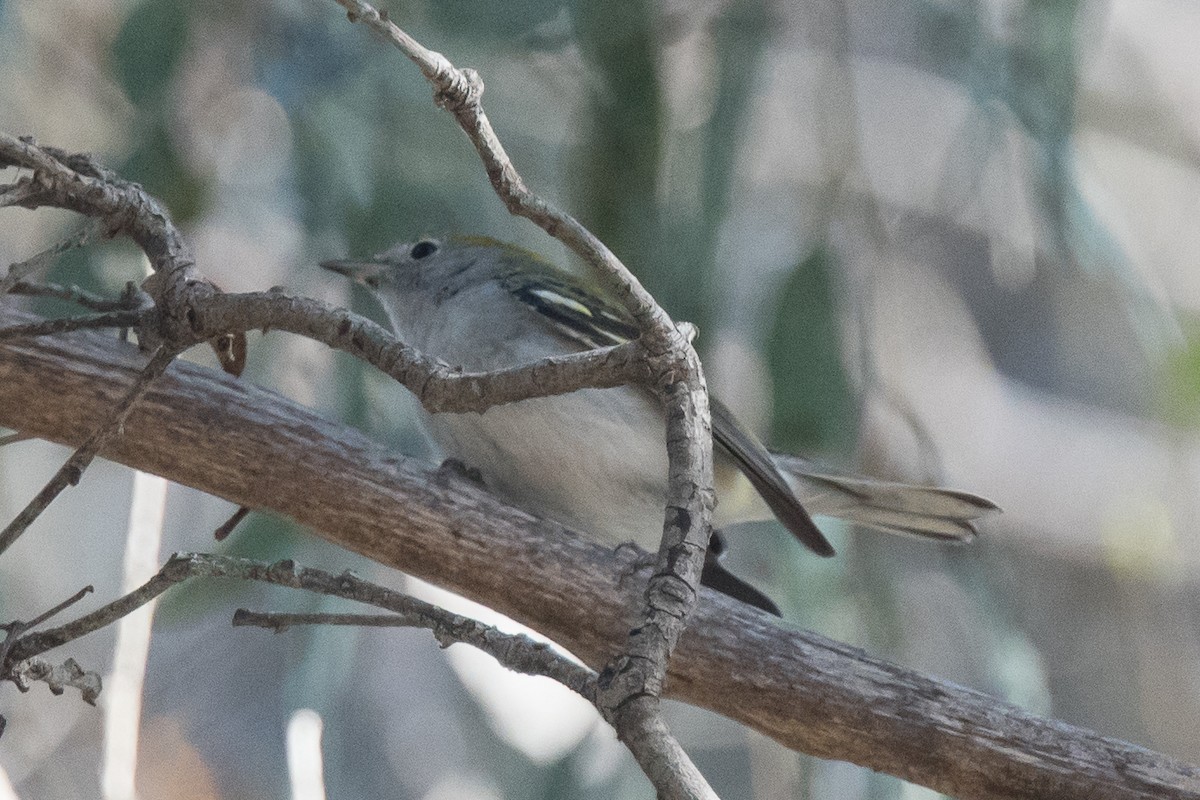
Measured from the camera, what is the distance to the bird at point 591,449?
2039mm

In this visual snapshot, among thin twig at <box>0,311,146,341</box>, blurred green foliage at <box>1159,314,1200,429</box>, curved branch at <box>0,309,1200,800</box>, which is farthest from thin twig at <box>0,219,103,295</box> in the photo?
blurred green foliage at <box>1159,314,1200,429</box>

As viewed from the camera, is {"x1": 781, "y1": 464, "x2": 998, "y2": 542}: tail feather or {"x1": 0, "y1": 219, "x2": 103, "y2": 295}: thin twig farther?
{"x1": 781, "y1": 464, "x2": 998, "y2": 542}: tail feather

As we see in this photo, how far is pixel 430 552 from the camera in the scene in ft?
5.08

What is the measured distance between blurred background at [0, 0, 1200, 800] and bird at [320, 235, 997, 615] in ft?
0.47

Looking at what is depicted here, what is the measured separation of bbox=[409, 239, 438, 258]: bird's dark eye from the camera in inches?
99.5

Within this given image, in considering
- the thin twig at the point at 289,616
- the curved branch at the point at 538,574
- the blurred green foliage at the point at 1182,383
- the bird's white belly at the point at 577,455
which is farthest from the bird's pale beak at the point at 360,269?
the blurred green foliage at the point at 1182,383

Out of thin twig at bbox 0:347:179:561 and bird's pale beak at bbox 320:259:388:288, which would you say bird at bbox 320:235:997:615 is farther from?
thin twig at bbox 0:347:179:561

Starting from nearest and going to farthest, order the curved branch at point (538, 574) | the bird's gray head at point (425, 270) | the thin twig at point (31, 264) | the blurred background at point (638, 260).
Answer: the thin twig at point (31, 264) → the curved branch at point (538, 574) → the blurred background at point (638, 260) → the bird's gray head at point (425, 270)

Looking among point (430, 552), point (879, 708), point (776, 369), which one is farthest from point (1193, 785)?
point (776, 369)

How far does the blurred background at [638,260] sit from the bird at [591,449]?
142 mm

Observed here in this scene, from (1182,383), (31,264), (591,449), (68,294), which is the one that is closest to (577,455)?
(591,449)

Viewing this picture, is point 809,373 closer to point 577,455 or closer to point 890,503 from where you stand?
point 890,503

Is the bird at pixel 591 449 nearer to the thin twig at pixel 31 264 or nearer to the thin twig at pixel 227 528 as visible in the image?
the thin twig at pixel 227 528

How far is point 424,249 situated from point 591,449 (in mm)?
673
